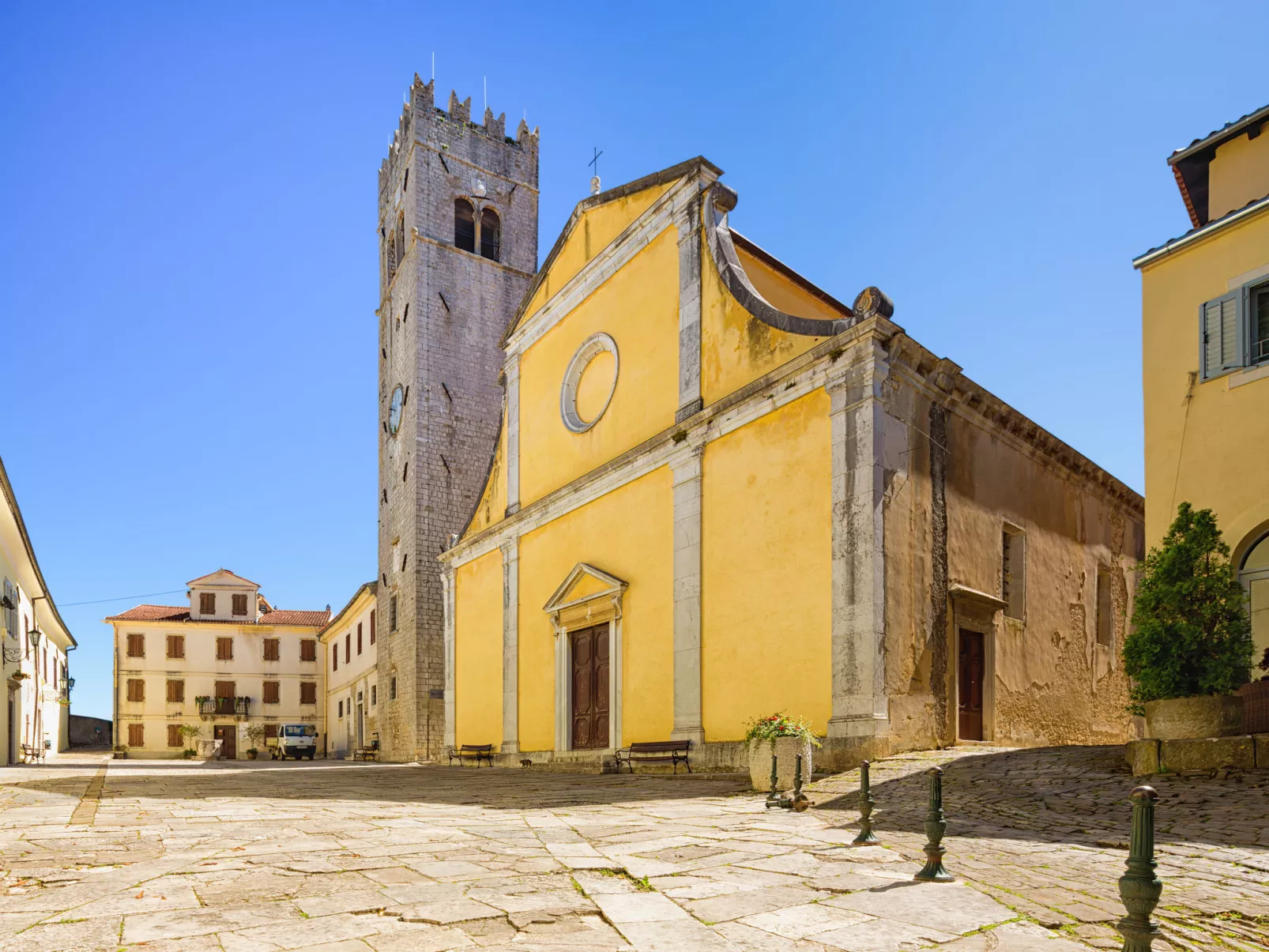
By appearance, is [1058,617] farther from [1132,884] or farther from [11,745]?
[11,745]

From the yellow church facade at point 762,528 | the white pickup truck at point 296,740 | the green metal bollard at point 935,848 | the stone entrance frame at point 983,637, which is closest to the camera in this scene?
the green metal bollard at point 935,848

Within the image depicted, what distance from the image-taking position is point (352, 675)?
36.7 m

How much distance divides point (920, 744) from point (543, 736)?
861 cm

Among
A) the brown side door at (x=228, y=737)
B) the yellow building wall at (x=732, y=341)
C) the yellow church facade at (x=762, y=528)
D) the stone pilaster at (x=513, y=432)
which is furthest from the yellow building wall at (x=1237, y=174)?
the brown side door at (x=228, y=737)

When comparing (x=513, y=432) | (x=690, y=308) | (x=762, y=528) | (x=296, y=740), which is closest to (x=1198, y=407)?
(x=762, y=528)

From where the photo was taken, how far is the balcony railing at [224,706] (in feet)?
140

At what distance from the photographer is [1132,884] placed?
2.92 m

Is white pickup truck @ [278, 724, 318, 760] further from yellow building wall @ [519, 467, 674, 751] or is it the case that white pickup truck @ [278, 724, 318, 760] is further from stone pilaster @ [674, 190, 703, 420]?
stone pilaster @ [674, 190, 703, 420]

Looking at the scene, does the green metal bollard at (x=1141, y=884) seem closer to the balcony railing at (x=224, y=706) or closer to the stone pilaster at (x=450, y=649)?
the stone pilaster at (x=450, y=649)

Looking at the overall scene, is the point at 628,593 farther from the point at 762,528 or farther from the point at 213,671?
the point at 213,671

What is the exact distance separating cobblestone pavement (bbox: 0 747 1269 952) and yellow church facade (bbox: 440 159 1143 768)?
2815 millimetres

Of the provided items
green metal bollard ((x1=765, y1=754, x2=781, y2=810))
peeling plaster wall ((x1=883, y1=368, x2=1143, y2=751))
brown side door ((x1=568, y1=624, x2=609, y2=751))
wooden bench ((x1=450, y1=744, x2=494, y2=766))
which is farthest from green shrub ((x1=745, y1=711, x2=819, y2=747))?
wooden bench ((x1=450, y1=744, x2=494, y2=766))

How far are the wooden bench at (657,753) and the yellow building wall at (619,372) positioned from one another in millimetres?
4881

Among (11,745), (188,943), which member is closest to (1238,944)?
(188,943)
